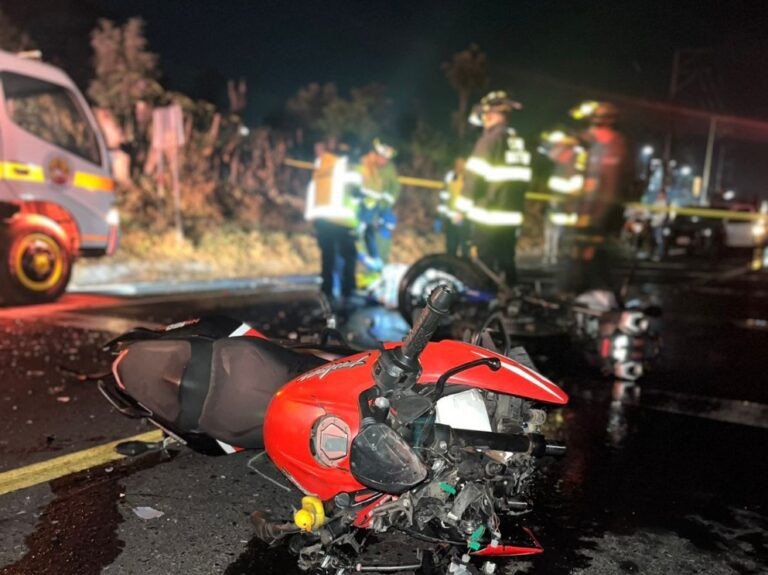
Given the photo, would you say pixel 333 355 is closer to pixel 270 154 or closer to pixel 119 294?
pixel 119 294

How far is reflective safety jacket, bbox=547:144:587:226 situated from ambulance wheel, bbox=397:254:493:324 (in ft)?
6.99

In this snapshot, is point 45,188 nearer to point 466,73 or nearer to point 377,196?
point 377,196

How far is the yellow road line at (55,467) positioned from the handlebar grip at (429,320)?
1944 millimetres

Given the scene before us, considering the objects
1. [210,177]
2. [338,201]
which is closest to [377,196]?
[338,201]

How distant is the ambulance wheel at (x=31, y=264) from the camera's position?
7980 millimetres

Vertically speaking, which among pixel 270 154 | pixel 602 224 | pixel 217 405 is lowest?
pixel 217 405

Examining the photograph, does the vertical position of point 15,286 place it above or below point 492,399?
below

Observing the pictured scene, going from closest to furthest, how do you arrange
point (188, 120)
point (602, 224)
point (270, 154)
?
1. point (602, 224)
2. point (188, 120)
3. point (270, 154)

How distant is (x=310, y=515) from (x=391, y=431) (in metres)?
0.47

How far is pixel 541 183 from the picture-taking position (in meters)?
14.7

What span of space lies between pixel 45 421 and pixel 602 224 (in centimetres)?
609

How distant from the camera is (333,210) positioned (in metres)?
8.84

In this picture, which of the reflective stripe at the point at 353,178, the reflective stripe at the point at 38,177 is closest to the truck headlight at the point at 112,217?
the reflective stripe at the point at 38,177

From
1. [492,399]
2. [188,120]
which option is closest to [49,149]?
[492,399]
